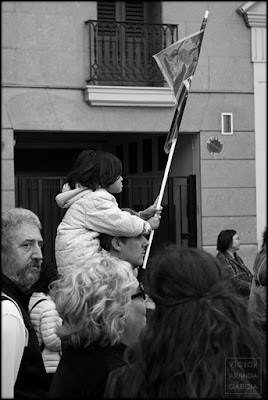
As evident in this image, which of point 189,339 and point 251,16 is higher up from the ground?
point 251,16

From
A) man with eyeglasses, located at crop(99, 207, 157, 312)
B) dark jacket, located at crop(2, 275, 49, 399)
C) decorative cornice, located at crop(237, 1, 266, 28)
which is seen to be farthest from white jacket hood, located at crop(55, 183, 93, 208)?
decorative cornice, located at crop(237, 1, 266, 28)

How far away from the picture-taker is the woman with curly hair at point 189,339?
2576 mm

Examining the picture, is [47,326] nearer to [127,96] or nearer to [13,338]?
[13,338]

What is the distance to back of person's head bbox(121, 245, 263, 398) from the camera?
8.45 feet

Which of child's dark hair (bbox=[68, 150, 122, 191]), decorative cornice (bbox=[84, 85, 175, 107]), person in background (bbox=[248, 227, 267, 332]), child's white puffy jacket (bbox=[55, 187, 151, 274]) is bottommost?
person in background (bbox=[248, 227, 267, 332])

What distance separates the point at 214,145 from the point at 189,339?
34.6 ft

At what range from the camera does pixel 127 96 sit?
1254 centimetres

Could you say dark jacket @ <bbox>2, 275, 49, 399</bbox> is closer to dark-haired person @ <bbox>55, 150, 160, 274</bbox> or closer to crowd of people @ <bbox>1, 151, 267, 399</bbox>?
crowd of people @ <bbox>1, 151, 267, 399</bbox>

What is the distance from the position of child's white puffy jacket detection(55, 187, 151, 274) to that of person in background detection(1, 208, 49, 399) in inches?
44.7

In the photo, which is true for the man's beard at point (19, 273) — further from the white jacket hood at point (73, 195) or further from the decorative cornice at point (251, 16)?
the decorative cornice at point (251, 16)

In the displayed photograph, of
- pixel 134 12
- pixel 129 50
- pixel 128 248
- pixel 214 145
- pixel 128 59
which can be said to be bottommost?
pixel 128 248

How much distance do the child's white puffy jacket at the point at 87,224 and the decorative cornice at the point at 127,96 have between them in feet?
22.0

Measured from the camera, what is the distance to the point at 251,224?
1302 centimetres

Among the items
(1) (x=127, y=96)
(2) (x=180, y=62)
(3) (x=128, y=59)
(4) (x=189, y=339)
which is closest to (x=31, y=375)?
(4) (x=189, y=339)
